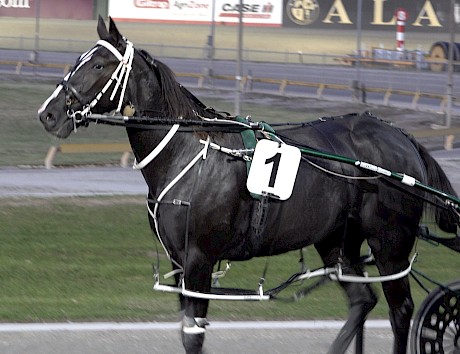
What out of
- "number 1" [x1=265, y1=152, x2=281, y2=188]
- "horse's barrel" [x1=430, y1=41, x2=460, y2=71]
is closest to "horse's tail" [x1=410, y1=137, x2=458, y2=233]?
"number 1" [x1=265, y1=152, x2=281, y2=188]

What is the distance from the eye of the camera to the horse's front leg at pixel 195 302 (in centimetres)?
607

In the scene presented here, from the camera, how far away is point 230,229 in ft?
20.3

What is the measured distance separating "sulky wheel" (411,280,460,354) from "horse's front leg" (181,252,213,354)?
4.43 feet

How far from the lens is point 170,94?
20.4 feet

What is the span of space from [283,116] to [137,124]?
22.3 m

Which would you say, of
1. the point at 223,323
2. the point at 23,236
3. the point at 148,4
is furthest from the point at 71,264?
the point at 148,4

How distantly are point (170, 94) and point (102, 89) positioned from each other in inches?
16.6

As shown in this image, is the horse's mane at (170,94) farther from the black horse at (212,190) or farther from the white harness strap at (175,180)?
the white harness strap at (175,180)

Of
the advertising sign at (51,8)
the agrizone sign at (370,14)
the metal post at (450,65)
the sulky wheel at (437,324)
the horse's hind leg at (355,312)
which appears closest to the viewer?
the sulky wheel at (437,324)

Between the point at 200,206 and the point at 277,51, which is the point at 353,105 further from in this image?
the point at 200,206

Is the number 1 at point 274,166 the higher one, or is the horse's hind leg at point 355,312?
the number 1 at point 274,166

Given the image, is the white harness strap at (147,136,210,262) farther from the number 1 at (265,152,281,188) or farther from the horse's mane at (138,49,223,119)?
the number 1 at (265,152,281,188)

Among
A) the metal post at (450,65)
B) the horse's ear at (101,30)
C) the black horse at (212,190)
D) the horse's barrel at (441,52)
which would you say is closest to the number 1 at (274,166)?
the black horse at (212,190)

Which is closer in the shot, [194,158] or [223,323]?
[194,158]
